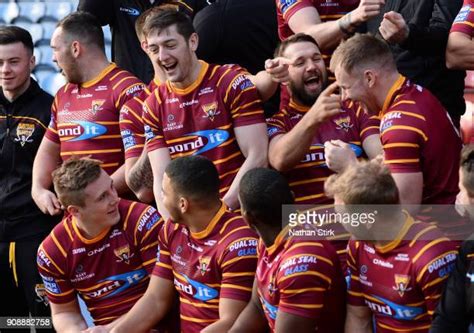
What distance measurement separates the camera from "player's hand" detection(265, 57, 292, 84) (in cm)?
621

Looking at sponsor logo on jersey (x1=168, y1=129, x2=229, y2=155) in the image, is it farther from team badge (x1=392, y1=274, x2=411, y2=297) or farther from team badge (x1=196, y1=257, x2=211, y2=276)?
team badge (x1=392, y1=274, x2=411, y2=297)

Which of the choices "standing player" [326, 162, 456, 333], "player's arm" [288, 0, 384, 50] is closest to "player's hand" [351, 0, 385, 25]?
"player's arm" [288, 0, 384, 50]

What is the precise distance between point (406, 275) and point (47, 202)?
9.70 feet

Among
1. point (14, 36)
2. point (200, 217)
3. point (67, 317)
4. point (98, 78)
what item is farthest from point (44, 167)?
point (200, 217)

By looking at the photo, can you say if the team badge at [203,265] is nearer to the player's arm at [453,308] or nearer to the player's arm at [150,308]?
the player's arm at [150,308]

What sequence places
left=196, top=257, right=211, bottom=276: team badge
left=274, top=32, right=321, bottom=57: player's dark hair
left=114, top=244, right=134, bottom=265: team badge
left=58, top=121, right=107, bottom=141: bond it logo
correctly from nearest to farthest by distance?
left=196, top=257, right=211, bottom=276: team badge, left=274, top=32, right=321, bottom=57: player's dark hair, left=114, top=244, right=134, bottom=265: team badge, left=58, top=121, right=107, bottom=141: bond it logo

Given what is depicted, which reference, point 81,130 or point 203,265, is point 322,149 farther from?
point 81,130

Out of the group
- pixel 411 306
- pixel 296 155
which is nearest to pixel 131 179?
pixel 296 155

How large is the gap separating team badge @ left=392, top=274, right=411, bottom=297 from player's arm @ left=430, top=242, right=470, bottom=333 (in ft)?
0.65

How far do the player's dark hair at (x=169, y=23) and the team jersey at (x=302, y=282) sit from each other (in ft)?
5.23

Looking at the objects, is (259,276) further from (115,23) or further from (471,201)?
(115,23)

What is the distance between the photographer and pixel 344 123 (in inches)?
251

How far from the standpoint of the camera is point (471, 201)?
521 cm

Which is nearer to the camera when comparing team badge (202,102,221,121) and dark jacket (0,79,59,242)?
team badge (202,102,221,121)
